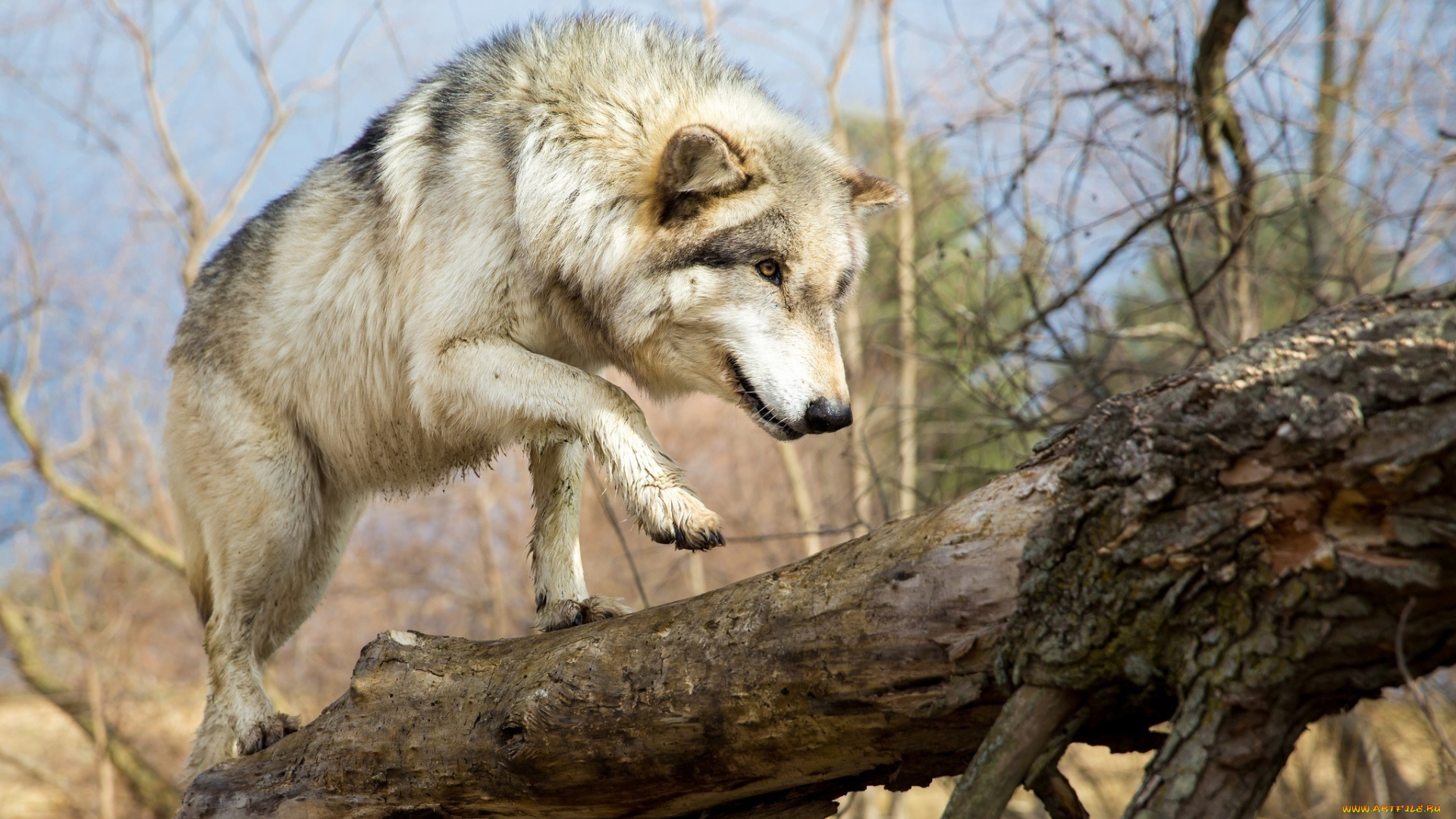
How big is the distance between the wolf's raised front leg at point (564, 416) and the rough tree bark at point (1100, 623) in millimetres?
472

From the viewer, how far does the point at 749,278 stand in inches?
147

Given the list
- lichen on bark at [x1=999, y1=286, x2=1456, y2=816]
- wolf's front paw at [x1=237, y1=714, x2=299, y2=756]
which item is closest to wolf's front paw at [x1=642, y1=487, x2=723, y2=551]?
lichen on bark at [x1=999, y1=286, x2=1456, y2=816]

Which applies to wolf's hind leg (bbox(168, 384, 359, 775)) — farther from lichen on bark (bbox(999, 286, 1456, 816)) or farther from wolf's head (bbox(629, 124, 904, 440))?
lichen on bark (bbox(999, 286, 1456, 816))

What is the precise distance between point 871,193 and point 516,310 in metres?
1.58

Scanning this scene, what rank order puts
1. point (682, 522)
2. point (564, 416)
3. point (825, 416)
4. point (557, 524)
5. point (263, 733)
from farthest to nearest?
point (557, 524)
point (263, 733)
point (564, 416)
point (825, 416)
point (682, 522)

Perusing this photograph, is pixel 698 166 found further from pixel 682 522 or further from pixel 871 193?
pixel 682 522

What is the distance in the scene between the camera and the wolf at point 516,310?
3732 mm

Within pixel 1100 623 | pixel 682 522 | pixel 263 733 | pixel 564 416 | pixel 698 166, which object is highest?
pixel 698 166

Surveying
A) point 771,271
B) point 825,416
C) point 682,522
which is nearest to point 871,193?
point 771,271

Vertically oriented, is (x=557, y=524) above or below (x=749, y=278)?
below

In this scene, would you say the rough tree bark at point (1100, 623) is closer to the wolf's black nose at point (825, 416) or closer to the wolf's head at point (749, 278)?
the wolf's black nose at point (825, 416)

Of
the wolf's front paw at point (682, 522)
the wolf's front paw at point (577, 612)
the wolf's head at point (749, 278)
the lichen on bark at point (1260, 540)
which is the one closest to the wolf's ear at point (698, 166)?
the wolf's head at point (749, 278)

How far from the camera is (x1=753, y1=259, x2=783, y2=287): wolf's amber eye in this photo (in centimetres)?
376

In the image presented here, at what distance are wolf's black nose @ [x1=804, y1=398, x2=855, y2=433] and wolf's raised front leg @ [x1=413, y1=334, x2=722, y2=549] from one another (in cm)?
48
